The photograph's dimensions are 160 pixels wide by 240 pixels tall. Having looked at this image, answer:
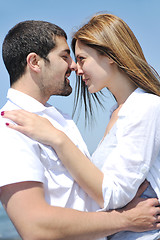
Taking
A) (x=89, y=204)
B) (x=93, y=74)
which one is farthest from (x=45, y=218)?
(x=93, y=74)

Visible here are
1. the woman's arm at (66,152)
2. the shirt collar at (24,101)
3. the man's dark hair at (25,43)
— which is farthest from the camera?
the man's dark hair at (25,43)

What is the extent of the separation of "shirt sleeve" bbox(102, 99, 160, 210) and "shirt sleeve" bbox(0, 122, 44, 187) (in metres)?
0.54

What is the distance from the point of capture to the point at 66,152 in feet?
7.89

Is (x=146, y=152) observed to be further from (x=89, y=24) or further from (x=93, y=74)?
(x=89, y=24)

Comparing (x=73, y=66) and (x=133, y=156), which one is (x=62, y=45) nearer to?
(x=73, y=66)

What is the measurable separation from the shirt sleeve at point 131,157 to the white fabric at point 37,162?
0.27m

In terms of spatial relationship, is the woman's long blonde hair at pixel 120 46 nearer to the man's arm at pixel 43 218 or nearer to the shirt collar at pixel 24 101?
the shirt collar at pixel 24 101

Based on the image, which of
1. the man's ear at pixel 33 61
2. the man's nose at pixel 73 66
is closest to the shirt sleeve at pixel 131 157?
the man's nose at pixel 73 66

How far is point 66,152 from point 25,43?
122cm

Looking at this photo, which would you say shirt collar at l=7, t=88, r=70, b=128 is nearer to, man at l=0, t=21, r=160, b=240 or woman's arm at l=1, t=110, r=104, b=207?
man at l=0, t=21, r=160, b=240

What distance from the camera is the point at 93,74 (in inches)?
117

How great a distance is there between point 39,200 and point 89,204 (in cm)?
58

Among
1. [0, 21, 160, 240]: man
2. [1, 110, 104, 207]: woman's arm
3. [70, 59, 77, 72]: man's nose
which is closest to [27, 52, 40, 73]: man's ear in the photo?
[0, 21, 160, 240]: man

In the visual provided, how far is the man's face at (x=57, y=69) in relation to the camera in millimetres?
3094
